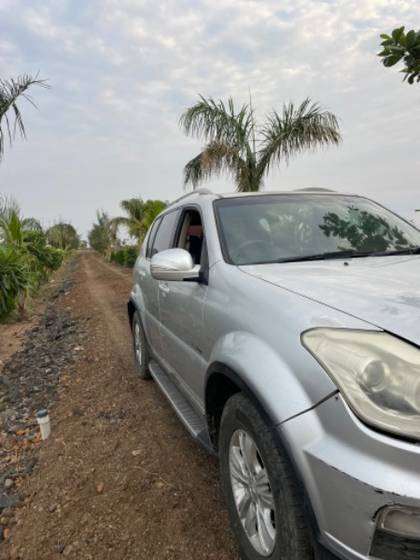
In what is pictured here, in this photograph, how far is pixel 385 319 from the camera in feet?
4.34

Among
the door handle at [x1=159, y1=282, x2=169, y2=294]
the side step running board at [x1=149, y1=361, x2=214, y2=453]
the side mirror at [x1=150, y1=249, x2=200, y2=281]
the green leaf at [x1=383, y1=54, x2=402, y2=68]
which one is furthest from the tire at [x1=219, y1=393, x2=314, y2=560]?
the green leaf at [x1=383, y1=54, x2=402, y2=68]

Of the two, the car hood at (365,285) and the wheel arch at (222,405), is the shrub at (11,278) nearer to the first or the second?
the wheel arch at (222,405)

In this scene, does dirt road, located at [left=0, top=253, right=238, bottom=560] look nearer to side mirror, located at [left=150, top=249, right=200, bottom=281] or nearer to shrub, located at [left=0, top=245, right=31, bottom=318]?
side mirror, located at [left=150, top=249, right=200, bottom=281]

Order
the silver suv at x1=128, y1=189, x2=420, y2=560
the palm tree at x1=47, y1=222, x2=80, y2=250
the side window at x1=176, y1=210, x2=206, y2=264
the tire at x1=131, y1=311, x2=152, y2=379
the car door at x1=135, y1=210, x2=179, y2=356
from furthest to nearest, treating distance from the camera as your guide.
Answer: the palm tree at x1=47, y1=222, x2=80, y2=250 < the tire at x1=131, y1=311, x2=152, y2=379 < the car door at x1=135, y1=210, x2=179, y2=356 < the side window at x1=176, y1=210, x2=206, y2=264 < the silver suv at x1=128, y1=189, x2=420, y2=560

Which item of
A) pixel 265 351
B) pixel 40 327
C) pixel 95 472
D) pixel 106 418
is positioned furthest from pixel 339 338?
pixel 40 327

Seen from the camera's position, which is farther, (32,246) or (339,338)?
(32,246)

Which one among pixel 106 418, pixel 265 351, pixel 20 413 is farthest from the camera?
pixel 20 413

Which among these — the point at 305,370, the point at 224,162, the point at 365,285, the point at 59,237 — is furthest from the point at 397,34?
the point at 59,237

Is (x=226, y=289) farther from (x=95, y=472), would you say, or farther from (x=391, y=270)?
(x=95, y=472)

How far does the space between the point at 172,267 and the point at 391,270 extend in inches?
46.8

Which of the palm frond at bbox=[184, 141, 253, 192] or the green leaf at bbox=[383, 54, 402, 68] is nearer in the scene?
the green leaf at bbox=[383, 54, 402, 68]

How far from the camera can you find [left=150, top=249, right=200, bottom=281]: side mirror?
2.29m

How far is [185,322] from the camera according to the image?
8.25 feet

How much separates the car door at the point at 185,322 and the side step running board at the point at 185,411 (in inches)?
4.3
